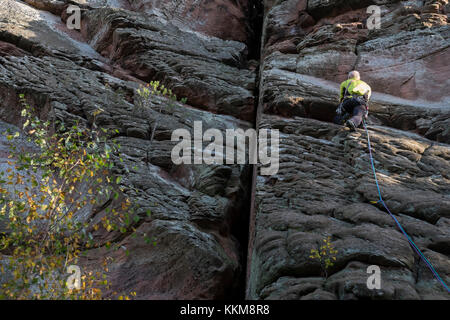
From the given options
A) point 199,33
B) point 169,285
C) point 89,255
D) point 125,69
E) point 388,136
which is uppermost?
point 199,33

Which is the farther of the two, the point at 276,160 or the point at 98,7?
the point at 98,7

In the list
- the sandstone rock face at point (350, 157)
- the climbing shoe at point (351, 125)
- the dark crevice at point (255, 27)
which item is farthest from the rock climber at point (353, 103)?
the dark crevice at point (255, 27)

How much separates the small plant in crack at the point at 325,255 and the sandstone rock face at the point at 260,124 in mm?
113

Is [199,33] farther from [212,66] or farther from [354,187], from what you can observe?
[354,187]

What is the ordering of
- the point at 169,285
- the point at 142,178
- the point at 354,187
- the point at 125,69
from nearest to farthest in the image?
the point at 169,285, the point at 354,187, the point at 142,178, the point at 125,69

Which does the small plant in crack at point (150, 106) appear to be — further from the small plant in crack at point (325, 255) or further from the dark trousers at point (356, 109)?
the small plant in crack at point (325, 255)

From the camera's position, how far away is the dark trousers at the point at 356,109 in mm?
10648

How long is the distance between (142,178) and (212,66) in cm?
717

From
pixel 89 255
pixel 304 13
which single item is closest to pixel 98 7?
pixel 304 13

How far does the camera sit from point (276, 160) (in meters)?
9.47

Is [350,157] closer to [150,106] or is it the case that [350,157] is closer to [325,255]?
[325,255]

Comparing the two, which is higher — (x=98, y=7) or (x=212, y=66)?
(x=98, y=7)

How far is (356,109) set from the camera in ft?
35.3

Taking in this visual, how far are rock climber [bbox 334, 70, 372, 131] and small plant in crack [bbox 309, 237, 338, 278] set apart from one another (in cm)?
490
